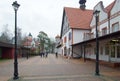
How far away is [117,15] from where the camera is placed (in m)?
22.4

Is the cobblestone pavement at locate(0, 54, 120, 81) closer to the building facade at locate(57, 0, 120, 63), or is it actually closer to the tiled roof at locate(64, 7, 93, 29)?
the building facade at locate(57, 0, 120, 63)

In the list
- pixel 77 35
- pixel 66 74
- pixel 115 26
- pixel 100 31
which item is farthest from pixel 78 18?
pixel 66 74

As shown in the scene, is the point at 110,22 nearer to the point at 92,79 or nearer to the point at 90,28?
the point at 90,28

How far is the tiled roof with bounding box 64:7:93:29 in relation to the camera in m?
36.9

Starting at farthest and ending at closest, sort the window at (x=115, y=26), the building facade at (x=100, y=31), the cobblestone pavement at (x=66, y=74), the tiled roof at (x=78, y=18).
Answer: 1. the tiled roof at (x=78, y=18)
2. the window at (x=115, y=26)
3. the building facade at (x=100, y=31)
4. the cobblestone pavement at (x=66, y=74)

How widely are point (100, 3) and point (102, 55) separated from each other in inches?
308

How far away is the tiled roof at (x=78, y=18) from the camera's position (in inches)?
1454

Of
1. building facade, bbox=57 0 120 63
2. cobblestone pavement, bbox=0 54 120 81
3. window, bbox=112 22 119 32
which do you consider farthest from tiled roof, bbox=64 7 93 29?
cobblestone pavement, bbox=0 54 120 81

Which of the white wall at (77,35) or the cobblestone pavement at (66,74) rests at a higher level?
the white wall at (77,35)

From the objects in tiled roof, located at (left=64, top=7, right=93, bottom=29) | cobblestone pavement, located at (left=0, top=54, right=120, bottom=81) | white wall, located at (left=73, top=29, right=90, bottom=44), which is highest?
tiled roof, located at (left=64, top=7, right=93, bottom=29)

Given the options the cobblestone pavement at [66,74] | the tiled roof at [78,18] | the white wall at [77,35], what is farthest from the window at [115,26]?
the white wall at [77,35]

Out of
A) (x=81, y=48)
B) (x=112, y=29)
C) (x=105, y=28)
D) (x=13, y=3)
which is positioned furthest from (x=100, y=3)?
(x=13, y=3)

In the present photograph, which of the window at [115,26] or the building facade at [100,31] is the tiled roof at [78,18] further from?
the window at [115,26]

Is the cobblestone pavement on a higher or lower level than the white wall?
lower
